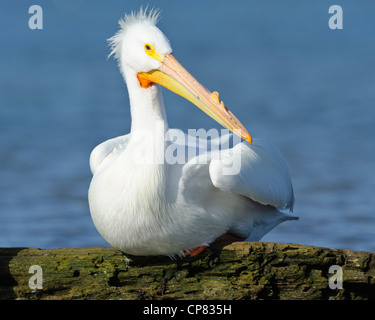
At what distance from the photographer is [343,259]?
441cm

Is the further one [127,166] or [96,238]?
[96,238]

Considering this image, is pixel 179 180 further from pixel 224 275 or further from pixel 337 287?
pixel 337 287

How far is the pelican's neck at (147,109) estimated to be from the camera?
453 cm

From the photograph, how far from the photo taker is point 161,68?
4.42m

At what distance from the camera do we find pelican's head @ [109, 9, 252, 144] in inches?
172

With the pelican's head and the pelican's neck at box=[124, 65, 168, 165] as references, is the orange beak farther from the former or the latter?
the pelican's neck at box=[124, 65, 168, 165]

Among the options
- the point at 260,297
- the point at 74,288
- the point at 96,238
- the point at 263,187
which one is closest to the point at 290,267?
the point at 260,297

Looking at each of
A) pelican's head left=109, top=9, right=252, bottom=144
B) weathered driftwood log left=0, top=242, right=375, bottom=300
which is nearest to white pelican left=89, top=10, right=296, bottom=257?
pelican's head left=109, top=9, right=252, bottom=144

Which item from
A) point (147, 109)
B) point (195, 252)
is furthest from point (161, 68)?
point (195, 252)

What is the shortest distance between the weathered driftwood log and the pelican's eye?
1344mm

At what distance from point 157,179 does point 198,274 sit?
733 mm

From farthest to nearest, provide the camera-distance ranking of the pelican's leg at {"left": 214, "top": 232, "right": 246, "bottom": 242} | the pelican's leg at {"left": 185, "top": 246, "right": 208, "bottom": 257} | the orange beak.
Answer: the pelican's leg at {"left": 214, "top": 232, "right": 246, "bottom": 242} → the pelican's leg at {"left": 185, "top": 246, "right": 208, "bottom": 257} → the orange beak

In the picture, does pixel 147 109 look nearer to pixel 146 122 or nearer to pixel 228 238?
pixel 146 122

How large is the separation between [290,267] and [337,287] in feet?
1.08
